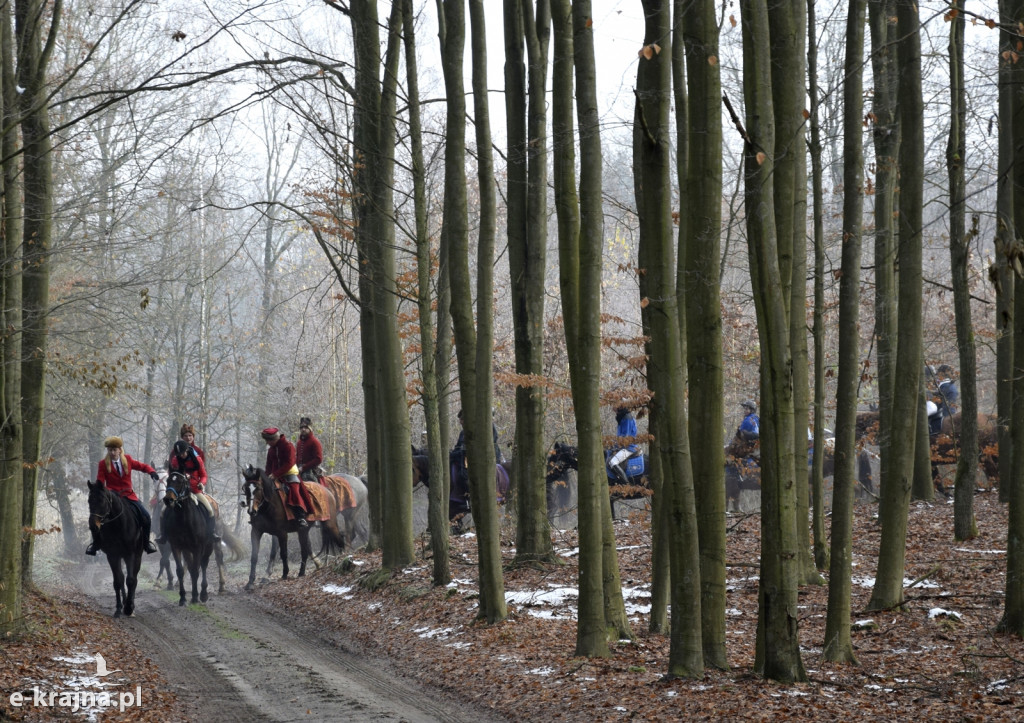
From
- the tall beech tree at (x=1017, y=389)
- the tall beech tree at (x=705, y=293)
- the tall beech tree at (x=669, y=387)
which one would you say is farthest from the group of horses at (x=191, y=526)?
the tall beech tree at (x=1017, y=389)

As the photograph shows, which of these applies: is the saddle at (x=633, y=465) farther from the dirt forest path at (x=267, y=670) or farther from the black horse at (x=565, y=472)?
the dirt forest path at (x=267, y=670)

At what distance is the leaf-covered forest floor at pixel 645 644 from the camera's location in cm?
692

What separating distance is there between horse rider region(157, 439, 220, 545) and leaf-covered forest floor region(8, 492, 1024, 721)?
193 centimetres

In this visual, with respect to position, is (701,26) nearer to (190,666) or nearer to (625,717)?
(625,717)

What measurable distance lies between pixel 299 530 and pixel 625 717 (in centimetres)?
1209

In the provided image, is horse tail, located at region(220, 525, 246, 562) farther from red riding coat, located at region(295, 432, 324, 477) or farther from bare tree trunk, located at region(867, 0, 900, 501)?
bare tree trunk, located at region(867, 0, 900, 501)

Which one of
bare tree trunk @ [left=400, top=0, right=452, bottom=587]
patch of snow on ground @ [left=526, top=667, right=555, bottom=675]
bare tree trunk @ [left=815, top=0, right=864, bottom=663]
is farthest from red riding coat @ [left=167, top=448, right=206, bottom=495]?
bare tree trunk @ [left=815, top=0, right=864, bottom=663]

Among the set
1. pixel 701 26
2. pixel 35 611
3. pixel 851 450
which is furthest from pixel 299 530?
pixel 701 26

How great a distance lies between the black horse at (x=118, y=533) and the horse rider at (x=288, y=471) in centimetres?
382

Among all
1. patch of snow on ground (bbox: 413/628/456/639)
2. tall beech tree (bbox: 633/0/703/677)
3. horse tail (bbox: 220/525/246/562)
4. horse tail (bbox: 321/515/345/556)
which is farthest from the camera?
horse tail (bbox: 220/525/246/562)

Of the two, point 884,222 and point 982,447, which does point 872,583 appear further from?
point 982,447

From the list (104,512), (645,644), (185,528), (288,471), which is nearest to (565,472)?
(288,471)

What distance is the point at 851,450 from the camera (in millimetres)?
8523

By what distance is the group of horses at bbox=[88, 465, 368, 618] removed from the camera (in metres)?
13.9
